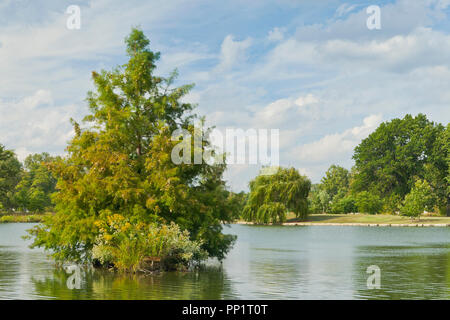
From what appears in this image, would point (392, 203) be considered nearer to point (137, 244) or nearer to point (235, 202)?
point (235, 202)

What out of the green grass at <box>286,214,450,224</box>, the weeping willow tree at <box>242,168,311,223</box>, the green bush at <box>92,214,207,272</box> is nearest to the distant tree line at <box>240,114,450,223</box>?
the green grass at <box>286,214,450,224</box>

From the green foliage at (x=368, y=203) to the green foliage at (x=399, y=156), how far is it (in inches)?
255

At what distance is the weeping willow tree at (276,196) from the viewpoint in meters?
76.5

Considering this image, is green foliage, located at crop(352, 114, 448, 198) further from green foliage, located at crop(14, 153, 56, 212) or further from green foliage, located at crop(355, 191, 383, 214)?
green foliage, located at crop(14, 153, 56, 212)

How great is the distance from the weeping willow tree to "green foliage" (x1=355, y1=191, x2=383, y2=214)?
20001 mm

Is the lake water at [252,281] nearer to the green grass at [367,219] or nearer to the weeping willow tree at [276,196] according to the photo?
the weeping willow tree at [276,196]

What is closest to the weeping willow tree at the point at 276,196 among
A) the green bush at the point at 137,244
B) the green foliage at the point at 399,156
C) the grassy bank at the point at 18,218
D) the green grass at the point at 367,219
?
the green grass at the point at 367,219

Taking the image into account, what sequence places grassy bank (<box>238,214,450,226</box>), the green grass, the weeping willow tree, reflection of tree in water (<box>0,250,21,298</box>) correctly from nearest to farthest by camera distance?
1. reflection of tree in water (<box>0,250,21,298</box>)
2. the weeping willow tree
3. grassy bank (<box>238,214,450,226</box>)
4. the green grass

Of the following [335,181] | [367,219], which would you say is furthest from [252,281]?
[335,181]

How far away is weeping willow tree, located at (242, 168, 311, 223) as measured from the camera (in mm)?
76500

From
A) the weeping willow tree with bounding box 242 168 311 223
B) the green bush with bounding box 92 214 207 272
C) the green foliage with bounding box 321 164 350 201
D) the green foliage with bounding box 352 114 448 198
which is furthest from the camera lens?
the green foliage with bounding box 321 164 350 201
